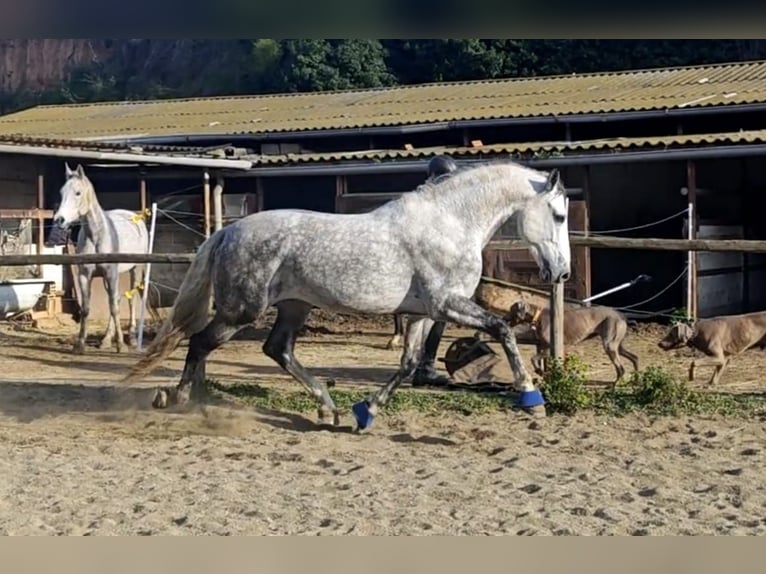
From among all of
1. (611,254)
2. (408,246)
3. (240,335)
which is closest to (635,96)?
(611,254)

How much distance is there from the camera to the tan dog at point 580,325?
29.8 ft

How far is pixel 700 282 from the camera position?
46.9 ft

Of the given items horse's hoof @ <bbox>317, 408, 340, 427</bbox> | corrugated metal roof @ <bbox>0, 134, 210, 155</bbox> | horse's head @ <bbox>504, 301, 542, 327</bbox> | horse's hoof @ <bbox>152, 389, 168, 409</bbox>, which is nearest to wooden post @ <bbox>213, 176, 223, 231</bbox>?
corrugated metal roof @ <bbox>0, 134, 210, 155</bbox>

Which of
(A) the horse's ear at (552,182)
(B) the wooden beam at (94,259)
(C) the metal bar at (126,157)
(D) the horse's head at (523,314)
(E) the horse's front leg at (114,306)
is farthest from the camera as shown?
(C) the metal bar at (126,157)

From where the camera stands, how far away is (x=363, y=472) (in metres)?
5.95

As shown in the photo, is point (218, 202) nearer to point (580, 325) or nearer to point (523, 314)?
point (523, 314)

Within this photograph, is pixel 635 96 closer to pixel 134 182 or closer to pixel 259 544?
pixel 134 182

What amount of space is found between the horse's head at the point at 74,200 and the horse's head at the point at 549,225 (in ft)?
22.3

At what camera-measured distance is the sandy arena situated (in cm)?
486

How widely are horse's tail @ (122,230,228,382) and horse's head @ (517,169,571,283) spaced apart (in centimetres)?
215

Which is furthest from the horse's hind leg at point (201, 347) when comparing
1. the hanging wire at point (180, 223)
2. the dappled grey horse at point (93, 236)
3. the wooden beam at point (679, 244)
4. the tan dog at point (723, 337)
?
the hanging wire at point (180, 223)

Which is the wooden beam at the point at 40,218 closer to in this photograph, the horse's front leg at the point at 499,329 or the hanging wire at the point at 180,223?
the hanging wire at the point at 180,223

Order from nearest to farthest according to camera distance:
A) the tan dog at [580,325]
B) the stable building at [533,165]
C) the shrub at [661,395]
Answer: the shrub at [661,395]
the tan dog at [580,325]
the stable building at [533,165]

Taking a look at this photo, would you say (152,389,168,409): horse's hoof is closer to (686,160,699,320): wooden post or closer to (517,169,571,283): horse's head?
(517,169,571,283): horse's head
